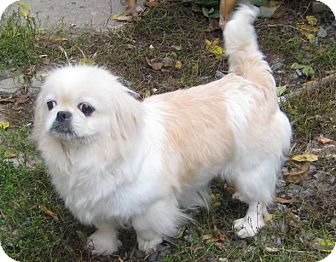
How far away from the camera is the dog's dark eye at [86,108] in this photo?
8.74 ft

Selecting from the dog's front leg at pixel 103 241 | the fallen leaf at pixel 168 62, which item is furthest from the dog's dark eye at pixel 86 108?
the fallen leaf at pixel 168 62

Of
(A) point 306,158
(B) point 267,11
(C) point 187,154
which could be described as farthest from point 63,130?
(B) point 267,11

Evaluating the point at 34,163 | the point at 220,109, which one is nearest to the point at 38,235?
the point at 34,163

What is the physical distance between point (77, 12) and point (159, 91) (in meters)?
1.27

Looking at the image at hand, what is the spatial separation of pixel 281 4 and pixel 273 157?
2.36 m

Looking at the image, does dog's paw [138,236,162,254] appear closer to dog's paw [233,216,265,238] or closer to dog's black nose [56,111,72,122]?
dog's paw [233,216,265,238]

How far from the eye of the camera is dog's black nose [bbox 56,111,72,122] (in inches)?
104

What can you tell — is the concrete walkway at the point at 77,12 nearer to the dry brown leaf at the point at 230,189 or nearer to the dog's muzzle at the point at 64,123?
the dry brown leaf at the point at 230,189

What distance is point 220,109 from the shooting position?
120 inches

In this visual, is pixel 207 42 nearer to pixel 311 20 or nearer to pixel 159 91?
pixel 159 91

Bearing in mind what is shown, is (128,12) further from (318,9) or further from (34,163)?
(34,163)

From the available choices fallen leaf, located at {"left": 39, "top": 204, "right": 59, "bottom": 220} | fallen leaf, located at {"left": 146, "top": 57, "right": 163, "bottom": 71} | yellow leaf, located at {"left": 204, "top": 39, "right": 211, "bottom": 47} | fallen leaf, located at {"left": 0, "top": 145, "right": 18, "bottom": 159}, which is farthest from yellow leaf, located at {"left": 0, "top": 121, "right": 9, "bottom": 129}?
yellow leaf, located at {"left": 204, "top": 39, "right": 211, "bottom": 47}

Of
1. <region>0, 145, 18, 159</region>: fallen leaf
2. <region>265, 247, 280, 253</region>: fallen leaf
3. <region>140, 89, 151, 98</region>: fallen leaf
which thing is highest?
<region>140, 89, 151, 98</region>: fallen leaf

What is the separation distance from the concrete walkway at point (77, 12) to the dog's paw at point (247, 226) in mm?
2253
